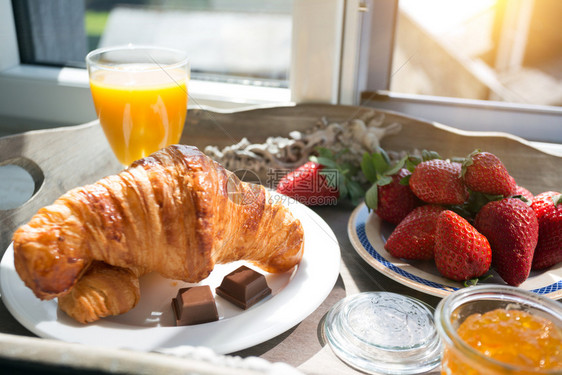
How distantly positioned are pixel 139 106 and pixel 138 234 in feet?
1.22

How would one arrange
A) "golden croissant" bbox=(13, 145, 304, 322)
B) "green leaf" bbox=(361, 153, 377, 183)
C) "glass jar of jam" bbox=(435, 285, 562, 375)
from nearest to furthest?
1. "glass jar of jam" bbox=(435, 285, 562, 375)
2. "golden croissant" bbox=(13, 145, 304, 322)
3. "green leaf" bbox=(361, 153, 377, 183)

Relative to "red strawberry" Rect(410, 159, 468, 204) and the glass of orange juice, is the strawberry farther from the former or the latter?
the glass of orange juice

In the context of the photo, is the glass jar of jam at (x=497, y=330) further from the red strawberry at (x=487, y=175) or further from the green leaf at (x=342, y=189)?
the green leaf at (x=342, y=189)

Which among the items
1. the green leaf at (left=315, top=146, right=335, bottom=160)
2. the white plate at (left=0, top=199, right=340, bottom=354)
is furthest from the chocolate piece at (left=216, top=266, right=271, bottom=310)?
the green leaf at (left=315, top=146, right=335, bottom=160)

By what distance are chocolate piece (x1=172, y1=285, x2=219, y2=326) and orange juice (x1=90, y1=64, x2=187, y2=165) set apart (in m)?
0.44

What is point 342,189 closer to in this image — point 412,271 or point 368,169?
point 368,169

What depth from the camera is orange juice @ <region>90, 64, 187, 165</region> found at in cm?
95

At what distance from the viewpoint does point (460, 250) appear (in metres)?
0.71

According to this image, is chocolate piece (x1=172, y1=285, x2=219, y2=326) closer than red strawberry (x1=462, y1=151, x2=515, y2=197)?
Yes

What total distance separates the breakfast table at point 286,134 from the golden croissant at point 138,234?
9 cm

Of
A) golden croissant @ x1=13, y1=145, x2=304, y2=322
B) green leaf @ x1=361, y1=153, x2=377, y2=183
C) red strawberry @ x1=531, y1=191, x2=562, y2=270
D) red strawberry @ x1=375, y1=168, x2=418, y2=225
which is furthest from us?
green leaf @ x1=361, y1=153, x2=377, y2=183

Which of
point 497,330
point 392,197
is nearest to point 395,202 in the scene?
point 392,197

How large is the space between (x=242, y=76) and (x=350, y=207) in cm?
57

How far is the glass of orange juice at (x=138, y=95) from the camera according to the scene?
95cm
